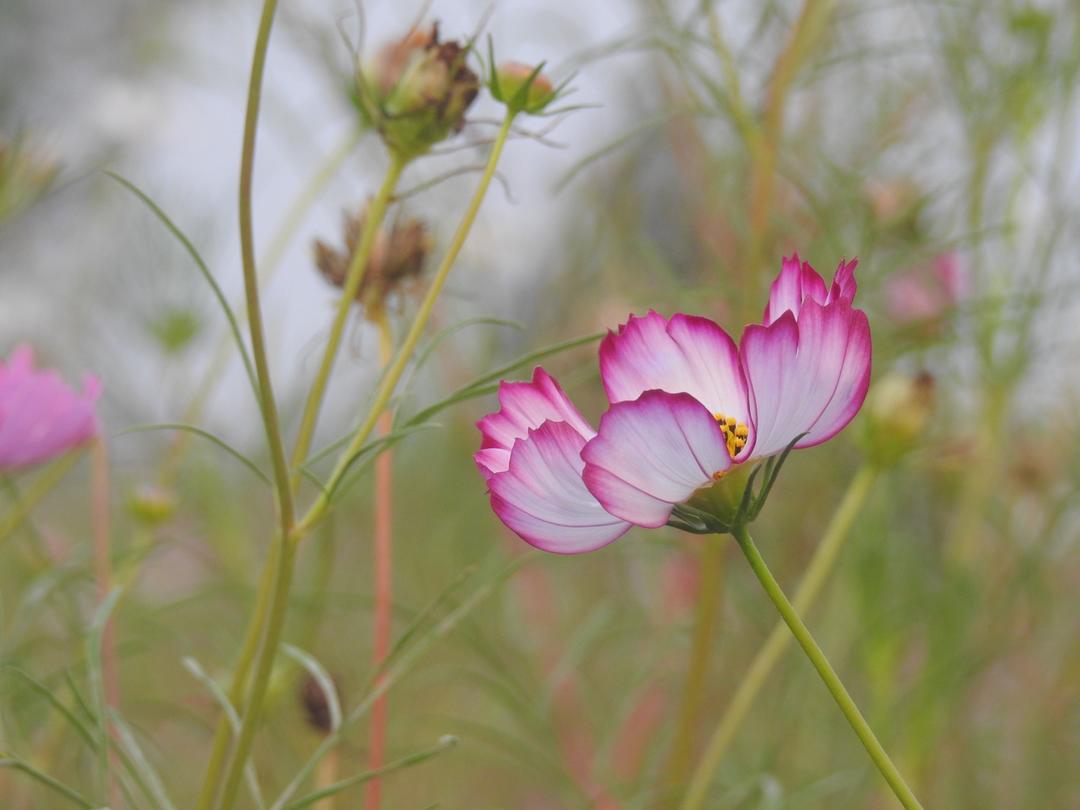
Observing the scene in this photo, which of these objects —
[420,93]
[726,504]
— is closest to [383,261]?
[420,93]

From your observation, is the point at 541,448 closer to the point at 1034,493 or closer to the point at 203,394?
the point at 203,394

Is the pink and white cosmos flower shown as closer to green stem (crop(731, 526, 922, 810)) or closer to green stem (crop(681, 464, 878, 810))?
green stem (crop(731, 526, 922, 810))

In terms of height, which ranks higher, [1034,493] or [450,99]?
[450,99]

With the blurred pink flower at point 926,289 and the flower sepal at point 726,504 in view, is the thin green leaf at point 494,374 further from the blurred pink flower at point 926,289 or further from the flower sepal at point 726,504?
the blurred pink flower at point 926,289

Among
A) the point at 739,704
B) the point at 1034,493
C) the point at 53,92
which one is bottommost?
the point at 1034,493

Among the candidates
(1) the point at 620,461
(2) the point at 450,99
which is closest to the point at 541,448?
(1) the point at 620,461

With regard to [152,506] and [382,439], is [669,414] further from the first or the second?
[152,506]

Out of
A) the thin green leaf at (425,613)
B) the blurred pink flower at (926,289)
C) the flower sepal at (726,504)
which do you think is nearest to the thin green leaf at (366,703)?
the thin green leaf at (425,613)

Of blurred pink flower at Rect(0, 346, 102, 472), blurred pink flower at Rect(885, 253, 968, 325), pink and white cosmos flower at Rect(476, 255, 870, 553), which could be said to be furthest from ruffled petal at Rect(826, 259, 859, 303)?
blurred pink flower at Rect(885, 253, 968, 325)
